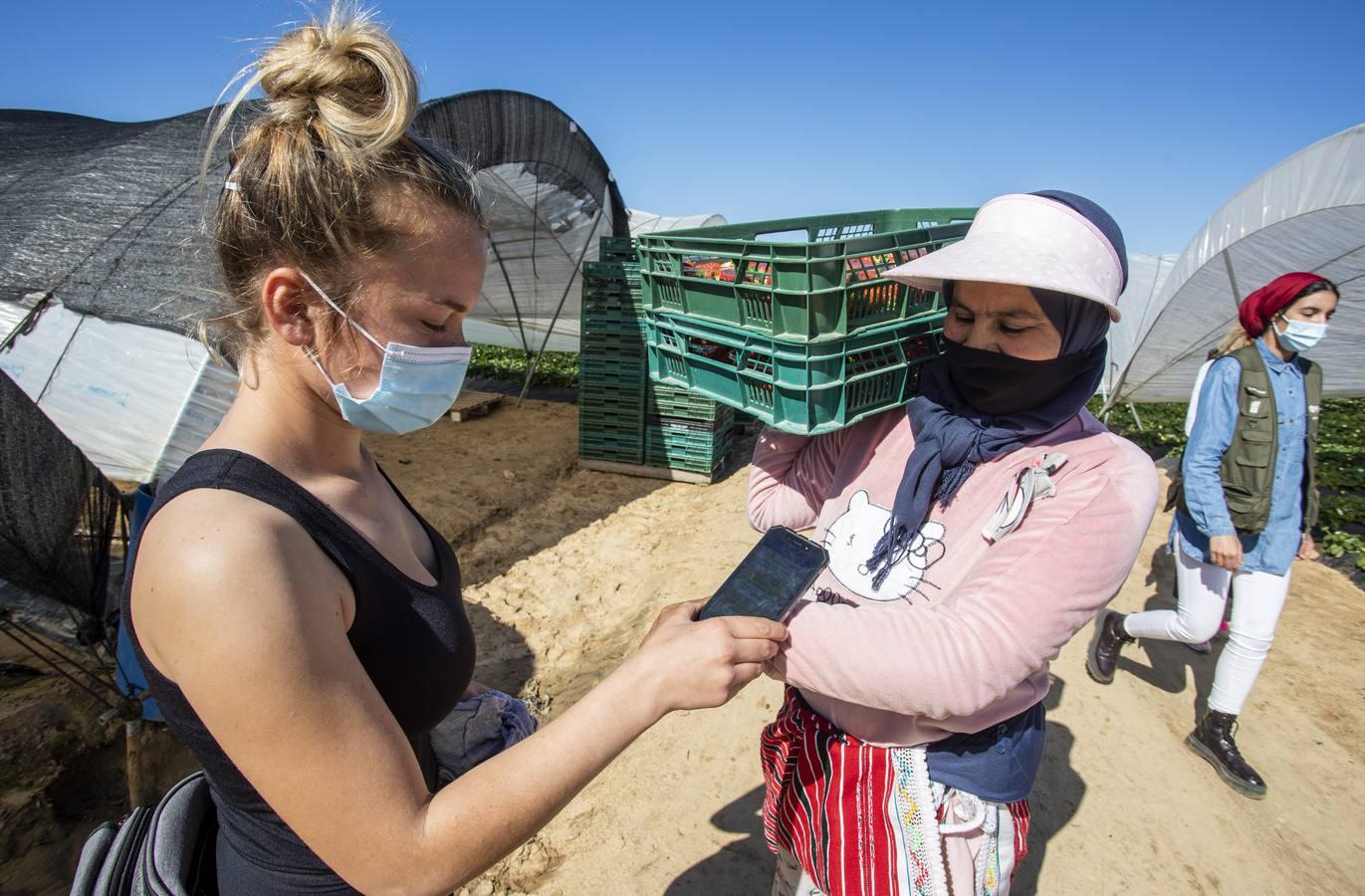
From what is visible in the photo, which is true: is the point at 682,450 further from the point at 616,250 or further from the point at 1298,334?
the point at 1298,334

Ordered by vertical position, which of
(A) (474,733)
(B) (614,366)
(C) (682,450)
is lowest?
(C) (682,450)

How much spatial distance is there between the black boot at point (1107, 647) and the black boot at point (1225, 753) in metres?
Result: 0.46

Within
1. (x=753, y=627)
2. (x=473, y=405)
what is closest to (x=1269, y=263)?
(x=753, y=627)

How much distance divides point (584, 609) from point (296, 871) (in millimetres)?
3889

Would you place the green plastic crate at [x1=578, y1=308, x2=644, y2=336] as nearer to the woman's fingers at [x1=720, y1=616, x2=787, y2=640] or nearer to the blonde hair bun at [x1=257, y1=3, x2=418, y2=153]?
the blonde hair bun at [x1=257, y1=3, x2=418, y2=153]

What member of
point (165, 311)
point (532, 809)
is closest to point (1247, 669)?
point (532, 809)

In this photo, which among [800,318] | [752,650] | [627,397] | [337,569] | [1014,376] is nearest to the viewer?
[337,569]

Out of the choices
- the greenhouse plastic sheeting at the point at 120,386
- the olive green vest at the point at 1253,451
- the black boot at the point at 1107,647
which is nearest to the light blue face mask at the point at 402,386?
the olive green vest at the point at 1253,451

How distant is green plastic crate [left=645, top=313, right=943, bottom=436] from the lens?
1.54 m

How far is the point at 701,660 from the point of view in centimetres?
108

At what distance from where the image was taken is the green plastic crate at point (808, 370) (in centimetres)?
154

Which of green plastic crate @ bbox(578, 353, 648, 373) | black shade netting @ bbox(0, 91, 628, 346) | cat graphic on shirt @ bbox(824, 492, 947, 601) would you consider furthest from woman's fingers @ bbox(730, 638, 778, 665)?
green plastic crate @ bbox(578, 353, 648, 373)

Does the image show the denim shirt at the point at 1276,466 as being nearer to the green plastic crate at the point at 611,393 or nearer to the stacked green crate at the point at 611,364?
the stacked green crate at the point at 611,364

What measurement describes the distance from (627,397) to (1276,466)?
5288 mm
